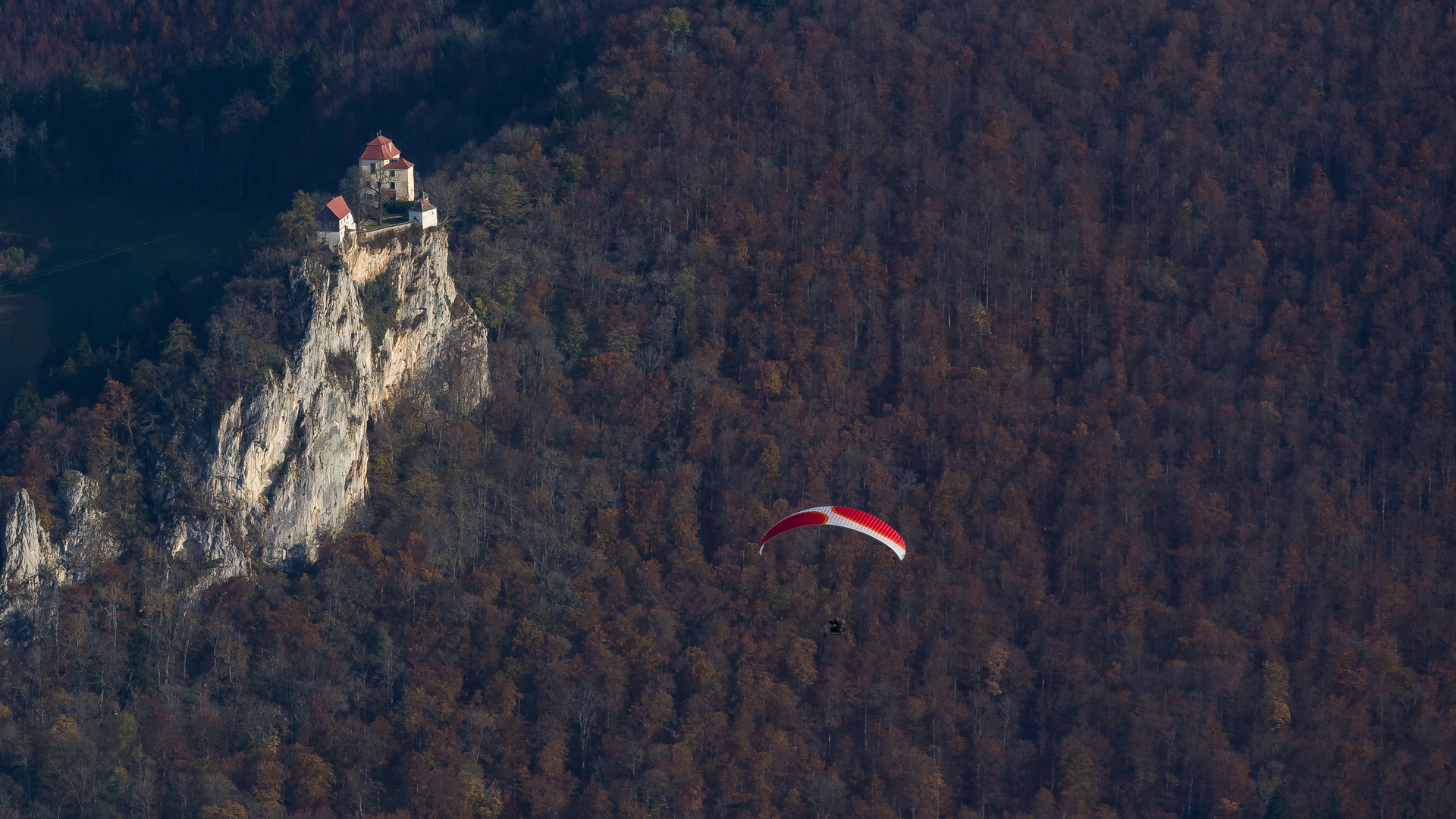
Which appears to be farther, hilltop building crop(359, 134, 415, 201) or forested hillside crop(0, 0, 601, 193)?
forested hillside crop(0, 0, 601, 193)

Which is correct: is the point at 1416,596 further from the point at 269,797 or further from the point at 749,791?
the point at 269,797

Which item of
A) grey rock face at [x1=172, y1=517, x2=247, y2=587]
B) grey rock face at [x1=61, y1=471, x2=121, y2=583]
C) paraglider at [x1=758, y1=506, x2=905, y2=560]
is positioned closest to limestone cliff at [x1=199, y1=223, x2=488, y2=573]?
grey rock face at [x1=172, y1=517, x2=247, y2=587]

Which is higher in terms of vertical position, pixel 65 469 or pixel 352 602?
pixel 65 469

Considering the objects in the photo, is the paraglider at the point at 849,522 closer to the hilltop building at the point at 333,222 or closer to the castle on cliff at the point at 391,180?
the hilltop building at the point at 333,222

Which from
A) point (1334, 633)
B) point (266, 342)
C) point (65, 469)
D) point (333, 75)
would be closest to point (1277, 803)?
point (1334, 633)

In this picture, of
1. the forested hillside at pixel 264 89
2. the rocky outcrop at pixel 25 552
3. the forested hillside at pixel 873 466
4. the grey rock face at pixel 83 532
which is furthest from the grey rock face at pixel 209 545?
the forested hillside at pixel 264 89

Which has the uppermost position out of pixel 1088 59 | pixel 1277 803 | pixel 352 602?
pixel 1088 59

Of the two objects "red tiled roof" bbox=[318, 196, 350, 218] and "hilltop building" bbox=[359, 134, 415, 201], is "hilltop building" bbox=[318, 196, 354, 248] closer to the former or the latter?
"red tiled roof" bbox=[318, 196, 350, 218]

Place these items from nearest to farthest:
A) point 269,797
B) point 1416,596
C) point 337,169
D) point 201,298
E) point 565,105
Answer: point 269,797 → point 201,298 → point 1416,596 → point 565,105 → point 337,169
